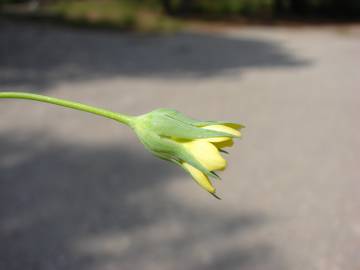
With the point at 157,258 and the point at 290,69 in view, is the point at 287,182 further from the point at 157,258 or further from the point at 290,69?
the point at 290,69

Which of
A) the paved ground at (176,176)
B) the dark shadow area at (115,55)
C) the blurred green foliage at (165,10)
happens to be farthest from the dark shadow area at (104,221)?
the blurred green foliage at (165,10)

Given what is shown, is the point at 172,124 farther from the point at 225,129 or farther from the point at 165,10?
the point at 165,10

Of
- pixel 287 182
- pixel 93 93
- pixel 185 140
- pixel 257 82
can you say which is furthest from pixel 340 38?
pixel 185 140

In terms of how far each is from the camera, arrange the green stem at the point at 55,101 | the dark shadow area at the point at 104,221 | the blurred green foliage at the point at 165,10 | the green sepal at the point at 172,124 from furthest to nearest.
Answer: the blurred green foliage at the point at 165,10, the dark shadow area at the point at 104,221, the green sepal at the point at 172,124, the green stem at the point at 55,101

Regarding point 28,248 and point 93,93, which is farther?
point 93,93

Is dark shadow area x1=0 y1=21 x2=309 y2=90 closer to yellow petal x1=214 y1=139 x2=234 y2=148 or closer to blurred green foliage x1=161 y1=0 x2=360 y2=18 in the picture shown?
blurred green foliage x1=161 y1=0 x2=360 y2=18

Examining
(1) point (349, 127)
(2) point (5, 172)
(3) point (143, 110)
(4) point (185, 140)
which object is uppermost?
(3) point (143, 110)

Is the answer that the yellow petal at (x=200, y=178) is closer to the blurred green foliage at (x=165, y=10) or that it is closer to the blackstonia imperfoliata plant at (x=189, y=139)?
the blackstonia imperfoliata plant at (x=189, y=139)

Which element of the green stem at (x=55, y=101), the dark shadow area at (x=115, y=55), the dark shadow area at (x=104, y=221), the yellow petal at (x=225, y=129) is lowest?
the yellow petal at (x=225, y=129)
